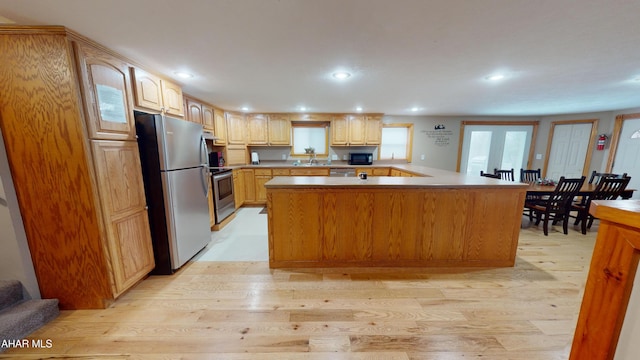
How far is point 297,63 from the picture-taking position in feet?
6.63

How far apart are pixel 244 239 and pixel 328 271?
1.42 metres

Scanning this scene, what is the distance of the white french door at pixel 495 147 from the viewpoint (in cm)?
525

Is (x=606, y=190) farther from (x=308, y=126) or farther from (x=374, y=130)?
(x=308, y=126)

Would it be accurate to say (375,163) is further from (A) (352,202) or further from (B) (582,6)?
(B) (582,6)

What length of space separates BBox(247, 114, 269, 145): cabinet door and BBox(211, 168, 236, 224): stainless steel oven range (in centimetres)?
123

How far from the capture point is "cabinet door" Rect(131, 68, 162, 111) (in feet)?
6.41

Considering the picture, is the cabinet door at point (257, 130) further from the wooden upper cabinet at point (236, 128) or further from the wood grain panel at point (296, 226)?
the wood grain panel at point (296, 226)

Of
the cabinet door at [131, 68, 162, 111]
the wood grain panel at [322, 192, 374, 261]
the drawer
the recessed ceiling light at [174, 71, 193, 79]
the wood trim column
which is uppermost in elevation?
the recessed ceiling light at [174, 71, 193, 79]

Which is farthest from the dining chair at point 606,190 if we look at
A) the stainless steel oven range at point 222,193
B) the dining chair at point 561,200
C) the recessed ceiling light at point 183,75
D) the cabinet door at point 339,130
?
the recessed ceiling light at point 183,75

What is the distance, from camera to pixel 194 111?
333cm

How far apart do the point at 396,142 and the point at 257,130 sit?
3.37m

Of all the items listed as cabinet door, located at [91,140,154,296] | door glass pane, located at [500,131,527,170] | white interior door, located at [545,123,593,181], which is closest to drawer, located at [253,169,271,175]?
cabinet door, located at [91,140,154,296]

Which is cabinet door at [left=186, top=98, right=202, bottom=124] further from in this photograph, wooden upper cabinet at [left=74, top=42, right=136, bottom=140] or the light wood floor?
the light wood floor

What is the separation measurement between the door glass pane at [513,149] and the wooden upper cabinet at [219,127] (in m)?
6.55
